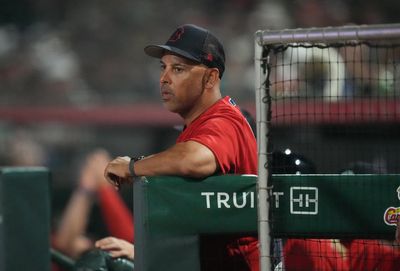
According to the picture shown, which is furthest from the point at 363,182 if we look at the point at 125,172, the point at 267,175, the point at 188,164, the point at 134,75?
the point at 134,75

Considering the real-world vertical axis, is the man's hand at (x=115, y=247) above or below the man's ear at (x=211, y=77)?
below

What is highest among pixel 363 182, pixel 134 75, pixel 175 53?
pixel 134 75

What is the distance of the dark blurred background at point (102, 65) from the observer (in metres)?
8.41

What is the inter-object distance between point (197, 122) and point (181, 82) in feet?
0.59

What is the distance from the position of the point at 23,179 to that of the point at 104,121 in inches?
161

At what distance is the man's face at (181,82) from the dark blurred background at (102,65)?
4247mm

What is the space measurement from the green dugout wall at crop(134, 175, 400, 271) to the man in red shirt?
0.23 ft

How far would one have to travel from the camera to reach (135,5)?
984cm

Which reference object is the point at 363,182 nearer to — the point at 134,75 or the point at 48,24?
the point at 134,75

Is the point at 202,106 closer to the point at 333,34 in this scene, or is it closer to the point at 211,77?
the point at 211,77

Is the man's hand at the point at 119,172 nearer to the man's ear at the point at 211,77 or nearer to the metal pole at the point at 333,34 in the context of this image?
the man's ear at the point at 211,77

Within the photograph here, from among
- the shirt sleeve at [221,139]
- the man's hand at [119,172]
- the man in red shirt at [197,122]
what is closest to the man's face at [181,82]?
the man in red shirt at [197,122]

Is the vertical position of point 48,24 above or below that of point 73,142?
above

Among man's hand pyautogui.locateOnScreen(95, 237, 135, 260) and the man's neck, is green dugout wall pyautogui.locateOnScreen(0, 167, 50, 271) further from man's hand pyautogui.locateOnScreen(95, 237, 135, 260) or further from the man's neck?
the man's neck
